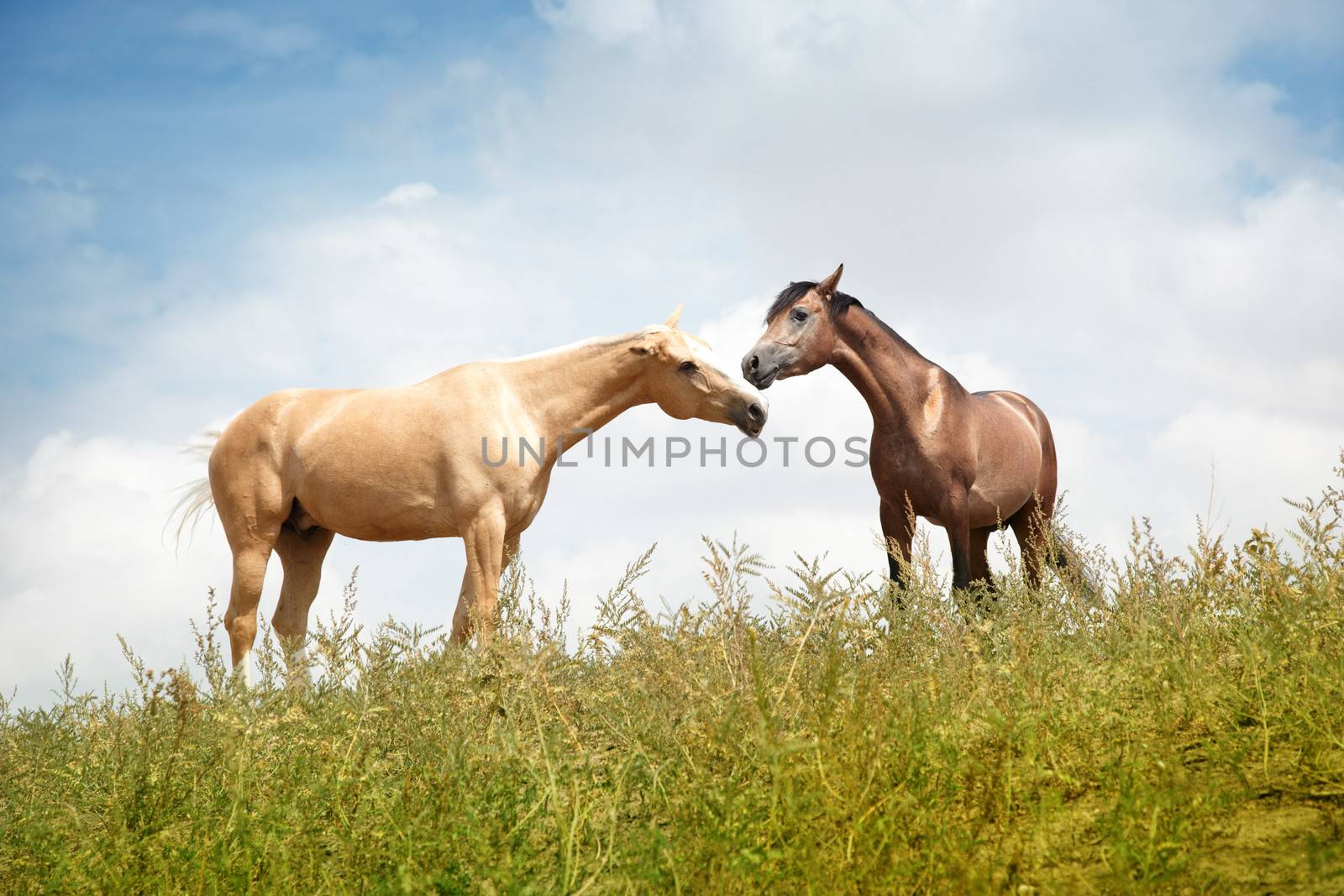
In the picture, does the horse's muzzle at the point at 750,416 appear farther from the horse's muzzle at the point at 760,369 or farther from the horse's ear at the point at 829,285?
the horse's ear at the point at 829,285

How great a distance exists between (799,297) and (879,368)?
32.4 inches

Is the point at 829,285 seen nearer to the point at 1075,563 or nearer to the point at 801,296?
the point at 801,296

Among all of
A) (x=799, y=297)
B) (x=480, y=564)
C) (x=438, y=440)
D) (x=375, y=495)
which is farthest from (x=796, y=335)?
(x=375, y=495)

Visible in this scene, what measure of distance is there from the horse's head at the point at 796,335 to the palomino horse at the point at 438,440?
0.45 meters

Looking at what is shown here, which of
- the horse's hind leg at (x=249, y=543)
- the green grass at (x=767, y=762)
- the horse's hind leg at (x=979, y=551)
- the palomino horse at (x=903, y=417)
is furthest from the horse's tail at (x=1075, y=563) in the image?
the horse's hind leg at (x=249, y=543)

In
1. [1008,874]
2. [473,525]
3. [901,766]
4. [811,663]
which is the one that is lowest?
[1008,874]

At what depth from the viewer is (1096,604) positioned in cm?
482

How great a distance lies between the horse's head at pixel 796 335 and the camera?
7703 millimetres

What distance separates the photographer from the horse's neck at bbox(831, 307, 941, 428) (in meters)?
7.73

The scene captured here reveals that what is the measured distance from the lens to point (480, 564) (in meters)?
6.74

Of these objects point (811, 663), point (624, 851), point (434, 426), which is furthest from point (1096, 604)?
point (434, 426)

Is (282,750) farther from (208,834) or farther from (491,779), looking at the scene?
A: (491,779)

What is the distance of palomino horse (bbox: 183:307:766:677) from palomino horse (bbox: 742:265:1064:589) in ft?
2.29

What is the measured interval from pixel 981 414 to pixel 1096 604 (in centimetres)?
357
